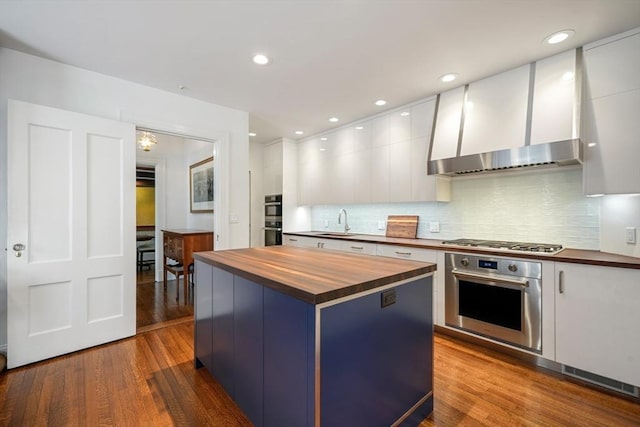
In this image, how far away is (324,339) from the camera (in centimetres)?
113

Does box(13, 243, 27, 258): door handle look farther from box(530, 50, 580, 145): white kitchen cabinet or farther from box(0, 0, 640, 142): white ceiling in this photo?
box(530, 50, 580, 145): white kitchen cabinet

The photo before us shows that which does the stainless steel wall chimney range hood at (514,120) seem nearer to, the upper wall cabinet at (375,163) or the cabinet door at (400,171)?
the upper wall cabinet at (375,163)

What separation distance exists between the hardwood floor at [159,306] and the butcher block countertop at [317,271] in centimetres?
168

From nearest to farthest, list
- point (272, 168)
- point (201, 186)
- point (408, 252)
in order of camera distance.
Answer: point (408, 252), point (201, 186), point (272, 168)

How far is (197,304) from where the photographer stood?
2229 millimetres

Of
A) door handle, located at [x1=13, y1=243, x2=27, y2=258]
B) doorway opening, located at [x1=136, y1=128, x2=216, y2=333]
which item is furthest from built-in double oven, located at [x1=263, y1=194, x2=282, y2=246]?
door handle, located at [x1=13, y1=243, x2=27, y2=258]

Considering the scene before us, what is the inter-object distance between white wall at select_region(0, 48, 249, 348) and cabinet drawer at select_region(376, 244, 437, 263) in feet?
5.92

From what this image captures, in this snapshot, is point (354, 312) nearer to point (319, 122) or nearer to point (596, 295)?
point (596, 295)

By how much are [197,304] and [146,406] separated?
2.23ft

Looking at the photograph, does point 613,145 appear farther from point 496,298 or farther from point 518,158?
point 496,298

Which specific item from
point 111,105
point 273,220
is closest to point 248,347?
point 111,105

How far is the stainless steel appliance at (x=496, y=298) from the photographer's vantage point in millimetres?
2223

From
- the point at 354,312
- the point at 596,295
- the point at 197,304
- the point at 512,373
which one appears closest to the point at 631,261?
the point at 596,295

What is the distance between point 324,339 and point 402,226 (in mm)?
2867
